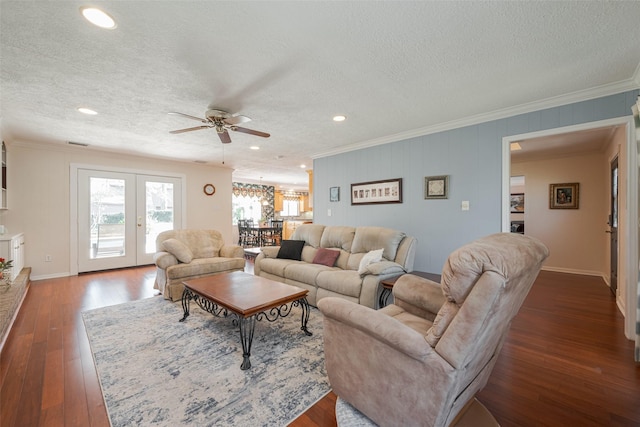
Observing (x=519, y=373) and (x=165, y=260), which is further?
(x=165, y=260)

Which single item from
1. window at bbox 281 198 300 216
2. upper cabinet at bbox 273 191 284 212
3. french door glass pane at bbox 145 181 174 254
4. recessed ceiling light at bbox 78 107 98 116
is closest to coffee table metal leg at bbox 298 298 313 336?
recessed ceiling light at bbox 78 107 98 116

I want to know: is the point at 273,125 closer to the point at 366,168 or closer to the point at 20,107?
the point at 366,168

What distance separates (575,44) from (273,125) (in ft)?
10.0

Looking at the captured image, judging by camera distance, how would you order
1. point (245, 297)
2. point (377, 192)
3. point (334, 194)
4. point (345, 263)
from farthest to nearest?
point (334, 194) < point (377, 192) < point (345, 263) < point (245, 297)

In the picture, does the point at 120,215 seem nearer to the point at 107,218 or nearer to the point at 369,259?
the point at 107,218

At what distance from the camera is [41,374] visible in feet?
6.31

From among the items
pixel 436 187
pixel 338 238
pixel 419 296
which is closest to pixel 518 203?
pixel 436 187

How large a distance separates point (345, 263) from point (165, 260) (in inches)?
95.7

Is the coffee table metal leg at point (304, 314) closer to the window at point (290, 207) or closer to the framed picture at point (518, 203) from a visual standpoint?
the framed picture at point (518, 203)

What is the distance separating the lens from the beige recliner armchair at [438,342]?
3.54 ft

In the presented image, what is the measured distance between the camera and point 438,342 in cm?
117

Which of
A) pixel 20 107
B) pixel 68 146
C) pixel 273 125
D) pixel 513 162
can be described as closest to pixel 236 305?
pixel 273 125

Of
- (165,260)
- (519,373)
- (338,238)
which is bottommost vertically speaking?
(519,373)

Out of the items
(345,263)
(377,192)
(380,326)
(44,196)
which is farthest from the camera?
(44,196)
